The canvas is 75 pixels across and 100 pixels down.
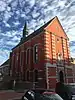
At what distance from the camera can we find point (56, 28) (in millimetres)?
36375

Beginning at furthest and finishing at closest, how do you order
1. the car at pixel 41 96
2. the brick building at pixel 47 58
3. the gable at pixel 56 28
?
the gable at pixel 56 28
the brick building at pixel 47 58
the car at pixel 41 96

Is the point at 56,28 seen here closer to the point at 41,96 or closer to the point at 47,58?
the point at 47,58

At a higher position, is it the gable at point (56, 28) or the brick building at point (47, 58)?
the gable at point (56, 28)

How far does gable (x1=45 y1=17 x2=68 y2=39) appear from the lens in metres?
34.7

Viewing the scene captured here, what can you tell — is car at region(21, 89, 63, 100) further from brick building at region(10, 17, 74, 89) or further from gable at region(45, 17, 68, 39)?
gable at region(45, 17, 68, 39)

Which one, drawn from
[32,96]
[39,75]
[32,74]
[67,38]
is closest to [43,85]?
[39,75]

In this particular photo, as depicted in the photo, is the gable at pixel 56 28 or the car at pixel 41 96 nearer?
the car at pixel 41 96

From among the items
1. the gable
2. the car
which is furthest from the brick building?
the car

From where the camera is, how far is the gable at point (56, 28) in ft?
114

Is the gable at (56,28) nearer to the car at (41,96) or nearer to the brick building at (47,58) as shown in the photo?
the brick building at (47,58)

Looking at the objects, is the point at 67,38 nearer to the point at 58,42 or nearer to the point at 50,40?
the point at 58,42

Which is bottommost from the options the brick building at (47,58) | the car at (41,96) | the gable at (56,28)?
the car at (41,96)

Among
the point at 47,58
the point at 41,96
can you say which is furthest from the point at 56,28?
the point at 41,96

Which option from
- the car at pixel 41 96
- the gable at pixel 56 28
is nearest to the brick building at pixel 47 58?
the gable at pixel 56 28
